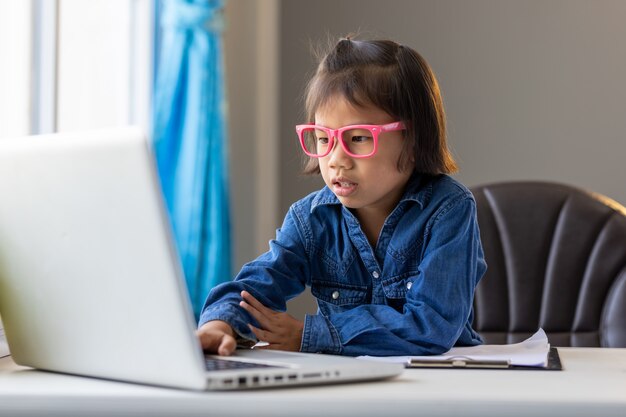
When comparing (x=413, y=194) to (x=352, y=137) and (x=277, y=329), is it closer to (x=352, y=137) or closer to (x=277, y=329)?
(x=352, y=137)

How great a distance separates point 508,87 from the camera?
314 cm

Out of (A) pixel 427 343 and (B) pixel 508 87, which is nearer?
(A) pixel 427 343

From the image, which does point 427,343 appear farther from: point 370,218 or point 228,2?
point 228,2

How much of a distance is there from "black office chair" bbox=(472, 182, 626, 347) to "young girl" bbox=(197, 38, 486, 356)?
57 centimetres

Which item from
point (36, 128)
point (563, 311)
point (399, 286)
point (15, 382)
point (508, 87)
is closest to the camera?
point (15, 382)

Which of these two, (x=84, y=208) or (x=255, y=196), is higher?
(x=84, y=208)

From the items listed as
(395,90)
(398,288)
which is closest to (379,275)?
(398,288)

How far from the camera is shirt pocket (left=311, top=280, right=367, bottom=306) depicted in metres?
1.37

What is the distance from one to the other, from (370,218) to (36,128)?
1226mm

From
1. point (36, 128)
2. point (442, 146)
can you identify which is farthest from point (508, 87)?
point (442, 146)

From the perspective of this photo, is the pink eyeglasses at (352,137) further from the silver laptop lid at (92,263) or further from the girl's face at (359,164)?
the silver laptop lid at (92,263)

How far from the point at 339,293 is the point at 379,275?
0.26ft

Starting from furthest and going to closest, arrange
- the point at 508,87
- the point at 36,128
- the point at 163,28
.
Result: the point at 508,87
the point at 163,28
the point at 36,128

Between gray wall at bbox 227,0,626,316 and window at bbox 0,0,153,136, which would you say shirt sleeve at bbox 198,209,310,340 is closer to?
window at bbox 0,0,153,136
